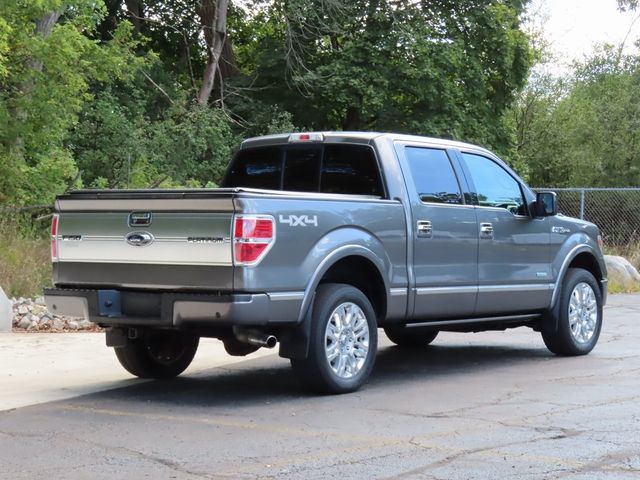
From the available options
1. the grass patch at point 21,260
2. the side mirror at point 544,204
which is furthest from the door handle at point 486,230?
the grass patch at point 21,260

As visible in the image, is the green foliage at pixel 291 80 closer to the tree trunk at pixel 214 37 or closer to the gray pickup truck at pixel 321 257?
the tree trunk at pixel 214 37

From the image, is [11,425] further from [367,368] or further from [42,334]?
[42,334]

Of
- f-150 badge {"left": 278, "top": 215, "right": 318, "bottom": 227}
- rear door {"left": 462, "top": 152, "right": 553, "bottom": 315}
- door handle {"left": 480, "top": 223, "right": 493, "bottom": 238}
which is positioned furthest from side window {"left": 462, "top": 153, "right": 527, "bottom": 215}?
f-150 badge {"left": 278, "top": 215, "right": 318, "bottom": 227}

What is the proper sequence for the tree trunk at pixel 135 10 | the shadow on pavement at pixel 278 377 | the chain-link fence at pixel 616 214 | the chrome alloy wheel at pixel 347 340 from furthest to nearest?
the tree trunk at pixel 135 10, the chain-link fence at pixel 616 214, the shadow on pavement at pixel 278 377, the chrome alloy wheel at pixel 347 340

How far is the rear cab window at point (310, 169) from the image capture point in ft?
29.2

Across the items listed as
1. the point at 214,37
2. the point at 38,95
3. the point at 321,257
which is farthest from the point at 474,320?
the point at 214,37

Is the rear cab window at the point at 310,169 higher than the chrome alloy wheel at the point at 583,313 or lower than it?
higher

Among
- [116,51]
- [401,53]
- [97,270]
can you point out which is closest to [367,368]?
[97,270]

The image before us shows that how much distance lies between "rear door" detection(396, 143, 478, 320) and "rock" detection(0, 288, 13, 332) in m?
5.44

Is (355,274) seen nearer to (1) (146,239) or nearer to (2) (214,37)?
(1) (146,239)

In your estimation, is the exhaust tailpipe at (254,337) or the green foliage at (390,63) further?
the green foliage at (390,63)

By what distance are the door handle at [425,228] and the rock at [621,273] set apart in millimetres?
12159

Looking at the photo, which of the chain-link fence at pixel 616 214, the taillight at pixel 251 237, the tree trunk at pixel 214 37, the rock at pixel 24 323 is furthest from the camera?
the tree trunk at pixel 214 37

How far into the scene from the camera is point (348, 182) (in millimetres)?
8984
